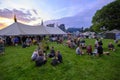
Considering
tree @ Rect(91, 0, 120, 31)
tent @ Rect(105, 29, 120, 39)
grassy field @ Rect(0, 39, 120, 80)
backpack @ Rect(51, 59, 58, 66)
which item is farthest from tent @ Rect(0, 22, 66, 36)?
tree @ Rect(91, 0, 120, 31)

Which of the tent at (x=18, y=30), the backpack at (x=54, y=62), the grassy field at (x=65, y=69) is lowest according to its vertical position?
the grassy field at (x=65, y=69)

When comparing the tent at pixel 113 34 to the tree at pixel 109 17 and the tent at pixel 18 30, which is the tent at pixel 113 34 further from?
the tent at pixel 18 30

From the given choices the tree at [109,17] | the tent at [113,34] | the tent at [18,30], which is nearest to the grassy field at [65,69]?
the tent at [18,30]

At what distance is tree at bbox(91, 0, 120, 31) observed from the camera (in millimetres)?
55872

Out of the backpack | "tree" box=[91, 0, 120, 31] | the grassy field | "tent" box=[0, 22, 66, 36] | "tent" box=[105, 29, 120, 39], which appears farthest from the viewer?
"tree" box=[91, 0, 120, 31]

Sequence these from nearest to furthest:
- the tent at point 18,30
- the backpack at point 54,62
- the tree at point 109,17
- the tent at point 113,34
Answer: the backpack at point 54,62, the tent at point 18,30, the tent at point 113,34, the tree at point 109,17

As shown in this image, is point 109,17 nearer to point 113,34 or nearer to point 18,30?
point 113,34

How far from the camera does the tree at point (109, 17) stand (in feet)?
183

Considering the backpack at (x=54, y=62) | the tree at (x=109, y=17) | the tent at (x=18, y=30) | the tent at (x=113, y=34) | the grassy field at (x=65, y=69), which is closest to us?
the grassy field at (x=65, y=69)

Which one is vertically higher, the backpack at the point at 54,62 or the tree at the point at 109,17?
the tree at the point at 109,17

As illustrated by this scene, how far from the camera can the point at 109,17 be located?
57.1 metres

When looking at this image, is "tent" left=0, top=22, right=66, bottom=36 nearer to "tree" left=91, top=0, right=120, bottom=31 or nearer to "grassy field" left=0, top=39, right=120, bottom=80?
"grassy field" left=0, top=39, right=120, bottom=80

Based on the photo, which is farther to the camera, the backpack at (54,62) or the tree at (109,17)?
the tree at (109,17)

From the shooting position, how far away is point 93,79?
499 inches
